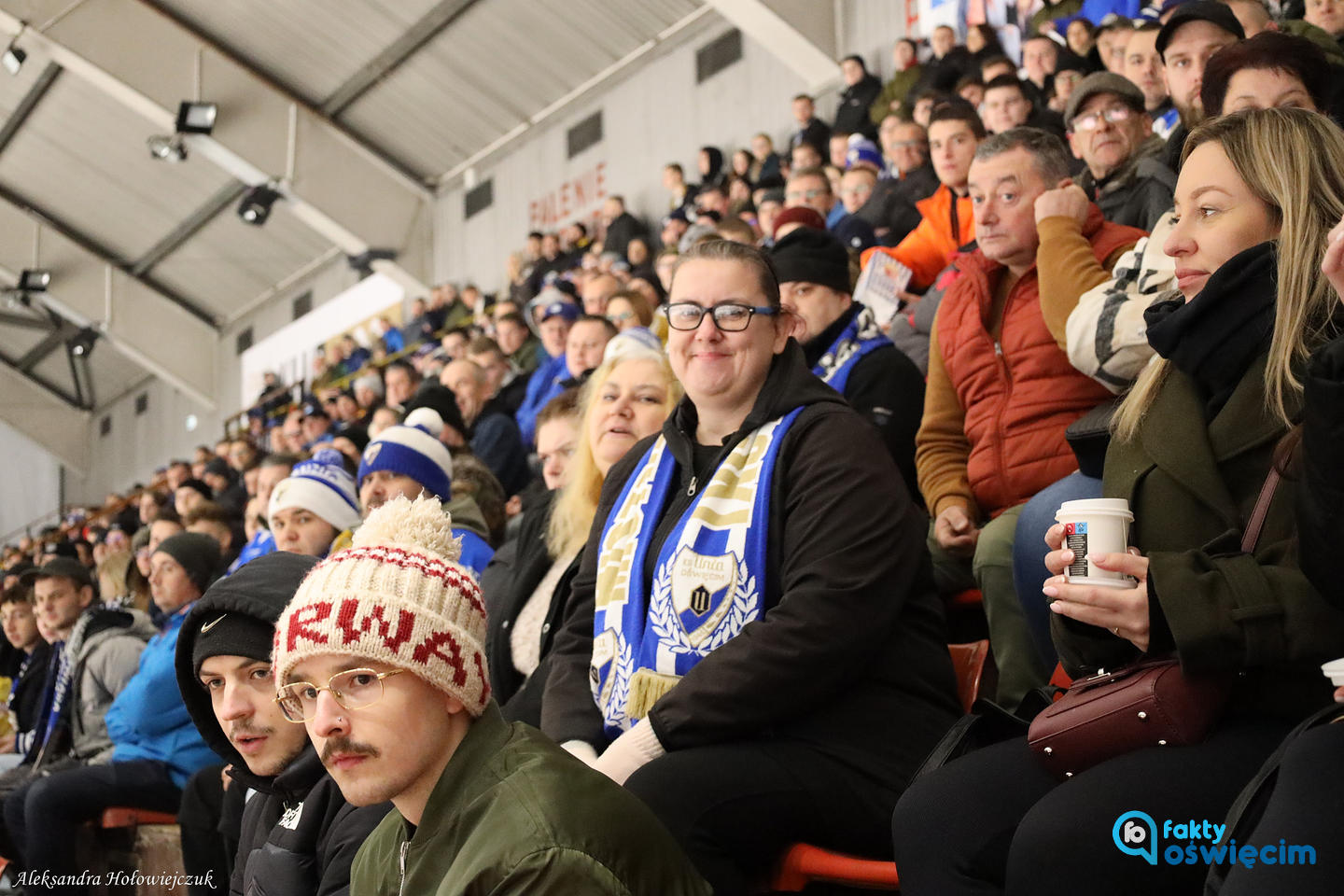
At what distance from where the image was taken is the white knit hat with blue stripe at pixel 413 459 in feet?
13.6

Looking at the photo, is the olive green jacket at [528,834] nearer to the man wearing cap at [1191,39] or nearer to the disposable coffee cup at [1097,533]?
the disposable coffee cup at [1097,533]

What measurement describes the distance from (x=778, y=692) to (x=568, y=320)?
5.15 meters

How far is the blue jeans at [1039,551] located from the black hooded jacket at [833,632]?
0.51ft

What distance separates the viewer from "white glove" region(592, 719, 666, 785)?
2158mm

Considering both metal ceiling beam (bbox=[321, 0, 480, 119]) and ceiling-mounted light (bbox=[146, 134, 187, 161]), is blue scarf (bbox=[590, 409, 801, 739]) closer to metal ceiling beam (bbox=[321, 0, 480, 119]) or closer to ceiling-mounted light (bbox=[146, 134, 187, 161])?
metal ceiling beam (bbox=[321, 0, 480, 119])

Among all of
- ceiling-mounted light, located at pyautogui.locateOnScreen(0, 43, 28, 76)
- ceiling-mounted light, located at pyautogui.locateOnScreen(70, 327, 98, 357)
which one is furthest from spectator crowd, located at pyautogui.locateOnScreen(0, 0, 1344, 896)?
ceiling-mounted light, located at pyautogui.locateOnScreen(70, 327, 98, 357)

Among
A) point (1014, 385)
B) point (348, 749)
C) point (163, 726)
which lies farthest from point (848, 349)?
point (163, 726)

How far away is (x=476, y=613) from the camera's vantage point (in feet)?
6.08

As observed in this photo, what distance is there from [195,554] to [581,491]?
2.30 meters

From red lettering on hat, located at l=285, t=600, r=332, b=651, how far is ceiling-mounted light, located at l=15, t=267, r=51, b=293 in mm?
19152

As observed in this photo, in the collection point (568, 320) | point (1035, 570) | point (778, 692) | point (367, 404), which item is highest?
point (367, 404)

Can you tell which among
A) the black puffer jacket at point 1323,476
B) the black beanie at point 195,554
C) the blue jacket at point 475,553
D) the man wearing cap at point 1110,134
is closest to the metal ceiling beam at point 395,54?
the black beanie at point 195,554

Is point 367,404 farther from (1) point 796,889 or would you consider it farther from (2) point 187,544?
(1) point 796,889

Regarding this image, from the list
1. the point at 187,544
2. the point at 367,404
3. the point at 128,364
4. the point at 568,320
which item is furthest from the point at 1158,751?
the point at 128,364
